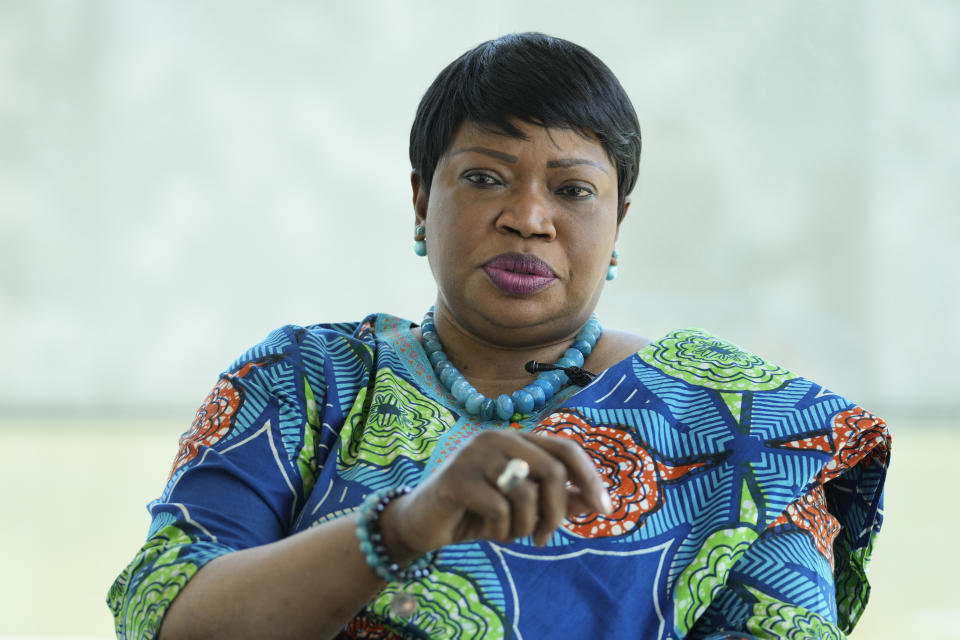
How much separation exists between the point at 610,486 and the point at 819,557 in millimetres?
257

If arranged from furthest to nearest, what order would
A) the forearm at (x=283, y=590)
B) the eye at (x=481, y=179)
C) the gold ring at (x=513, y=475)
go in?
the eye at (x=481, y=179) < the forearm at (x=283, y=590) < the gold ring at (x=513, y=475)

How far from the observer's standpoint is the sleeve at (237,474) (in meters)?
1.04

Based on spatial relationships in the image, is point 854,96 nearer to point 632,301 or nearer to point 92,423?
point 632,301

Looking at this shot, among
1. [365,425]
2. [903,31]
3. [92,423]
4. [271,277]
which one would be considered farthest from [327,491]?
[903,31]

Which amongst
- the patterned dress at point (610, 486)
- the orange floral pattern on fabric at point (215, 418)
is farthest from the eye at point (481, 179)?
the orange floral pattern on fabric at point (215, 418)

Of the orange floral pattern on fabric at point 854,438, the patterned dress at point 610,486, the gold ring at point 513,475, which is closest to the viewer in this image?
the gold ring at point 513,475

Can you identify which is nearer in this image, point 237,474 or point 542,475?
point 542,475

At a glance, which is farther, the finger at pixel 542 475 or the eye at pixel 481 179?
the eye at pixel 481 179

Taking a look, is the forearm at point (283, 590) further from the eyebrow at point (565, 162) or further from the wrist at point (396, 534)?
→ the eyebrow at point (565, 162)

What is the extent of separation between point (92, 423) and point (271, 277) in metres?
0.73

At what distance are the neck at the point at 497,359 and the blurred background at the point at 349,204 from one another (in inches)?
65.5

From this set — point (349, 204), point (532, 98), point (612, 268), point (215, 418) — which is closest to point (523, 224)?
point (532, 98)

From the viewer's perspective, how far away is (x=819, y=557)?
113cm

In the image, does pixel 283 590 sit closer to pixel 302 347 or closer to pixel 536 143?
pixel 302 347
